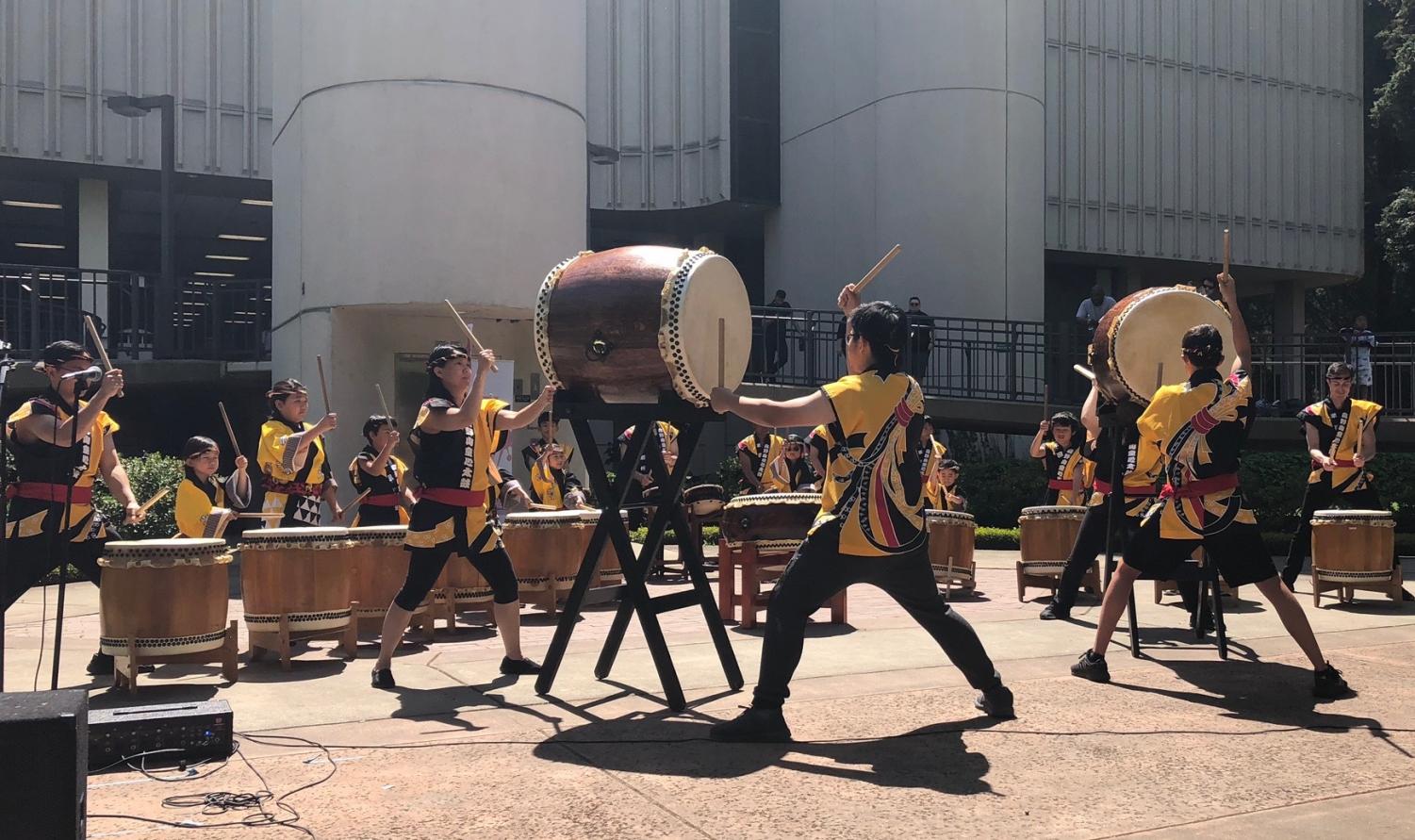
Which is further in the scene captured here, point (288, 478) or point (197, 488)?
point (288, 478)

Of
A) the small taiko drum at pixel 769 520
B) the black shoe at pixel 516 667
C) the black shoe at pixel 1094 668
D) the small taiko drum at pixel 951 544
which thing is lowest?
the black shoe at pixel 516 667

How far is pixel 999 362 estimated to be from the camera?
20375mm

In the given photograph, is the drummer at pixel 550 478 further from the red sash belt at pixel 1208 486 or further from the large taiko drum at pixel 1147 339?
the red sash belt at pixel 1208 486

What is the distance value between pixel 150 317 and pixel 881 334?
52.2 feet

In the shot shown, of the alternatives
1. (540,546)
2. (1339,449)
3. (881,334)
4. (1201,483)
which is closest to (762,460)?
(540,546)

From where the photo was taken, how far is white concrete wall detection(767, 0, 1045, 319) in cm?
2114

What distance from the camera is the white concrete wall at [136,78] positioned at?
19.8 m

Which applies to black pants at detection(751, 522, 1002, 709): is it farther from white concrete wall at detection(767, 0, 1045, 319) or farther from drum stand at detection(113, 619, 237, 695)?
white concrete wall at detection(767, 0, 1045, 319)

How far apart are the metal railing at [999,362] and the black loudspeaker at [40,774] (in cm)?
1543

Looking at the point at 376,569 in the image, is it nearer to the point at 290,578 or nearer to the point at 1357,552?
the point at 290,578

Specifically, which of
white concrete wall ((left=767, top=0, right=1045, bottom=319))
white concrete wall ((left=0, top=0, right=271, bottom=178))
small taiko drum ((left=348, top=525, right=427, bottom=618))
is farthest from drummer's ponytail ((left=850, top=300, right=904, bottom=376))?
white concrete wall ((left=0, top=0, right=271, bottom=178))

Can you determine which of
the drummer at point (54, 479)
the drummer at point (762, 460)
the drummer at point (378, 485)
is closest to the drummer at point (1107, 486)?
the drummer at point (762, 460)

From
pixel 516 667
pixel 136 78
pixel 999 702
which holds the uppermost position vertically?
pixel 136 78

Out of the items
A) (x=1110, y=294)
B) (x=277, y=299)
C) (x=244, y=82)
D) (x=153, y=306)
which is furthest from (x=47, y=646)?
(x=1110, y=294)
